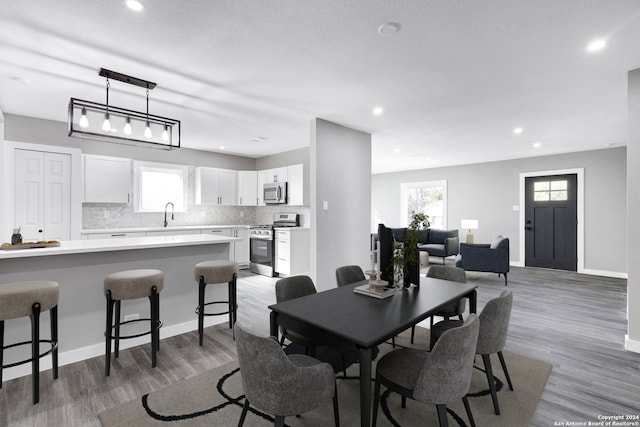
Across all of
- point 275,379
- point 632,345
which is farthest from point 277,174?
point 632,345

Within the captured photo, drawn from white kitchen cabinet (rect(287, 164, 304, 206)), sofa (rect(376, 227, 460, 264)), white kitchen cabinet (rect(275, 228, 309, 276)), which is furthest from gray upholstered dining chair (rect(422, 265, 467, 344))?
sofa (rect(376, 227, 460, 264))

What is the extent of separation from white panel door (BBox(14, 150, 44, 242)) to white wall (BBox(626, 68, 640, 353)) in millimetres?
6885

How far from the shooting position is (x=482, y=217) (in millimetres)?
7980

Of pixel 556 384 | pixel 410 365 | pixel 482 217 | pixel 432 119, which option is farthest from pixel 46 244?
pixel 482 217

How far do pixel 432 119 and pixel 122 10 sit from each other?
3734 millimetres

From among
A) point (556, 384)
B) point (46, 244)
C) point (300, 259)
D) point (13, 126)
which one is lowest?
point (556, 384)

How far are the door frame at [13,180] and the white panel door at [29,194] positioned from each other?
0.05 metres

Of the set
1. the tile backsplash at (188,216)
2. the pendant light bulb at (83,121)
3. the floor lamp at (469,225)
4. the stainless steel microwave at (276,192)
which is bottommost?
the floor lamp at (469,225)

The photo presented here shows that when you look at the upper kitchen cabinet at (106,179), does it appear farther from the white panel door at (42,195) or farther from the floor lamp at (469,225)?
the floor lamp at (469,225)

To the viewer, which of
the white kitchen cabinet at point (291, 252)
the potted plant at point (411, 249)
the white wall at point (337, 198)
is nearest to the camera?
the potted plant at point (411, 249)

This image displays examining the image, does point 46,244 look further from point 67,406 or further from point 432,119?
point 432,119

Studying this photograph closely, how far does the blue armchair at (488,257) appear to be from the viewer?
571 centimetres

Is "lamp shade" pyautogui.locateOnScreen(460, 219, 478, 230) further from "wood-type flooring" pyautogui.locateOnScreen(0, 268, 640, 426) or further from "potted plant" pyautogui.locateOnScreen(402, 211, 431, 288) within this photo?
"potted plant" pyautogui.locateOnScreen(402, 211, 431, 288)

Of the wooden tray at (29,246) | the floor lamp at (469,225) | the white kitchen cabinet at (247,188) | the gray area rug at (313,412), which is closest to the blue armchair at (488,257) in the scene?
the floor lamp at (469,225)
